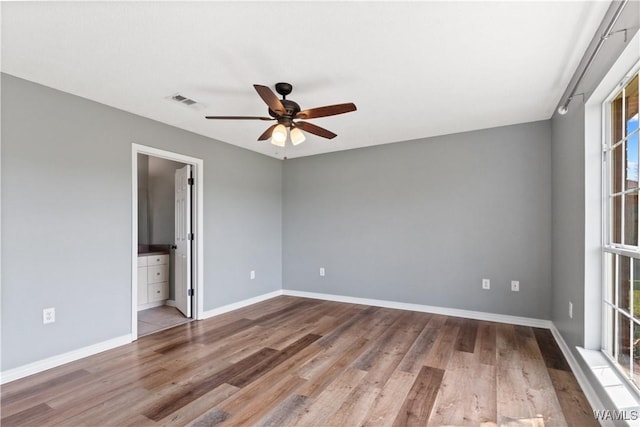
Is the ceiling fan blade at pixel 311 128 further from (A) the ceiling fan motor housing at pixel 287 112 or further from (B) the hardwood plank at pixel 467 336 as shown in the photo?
(B) the hardwood plank at pixel 467 336

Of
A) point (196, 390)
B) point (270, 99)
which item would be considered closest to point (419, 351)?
point (196, 390)

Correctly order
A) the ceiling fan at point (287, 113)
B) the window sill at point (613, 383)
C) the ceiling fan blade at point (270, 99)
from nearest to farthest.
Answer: the window sill at point (613, 383) → the ceiling fan blade at point (270, 99) → the ceiling fan at point (287, 113)

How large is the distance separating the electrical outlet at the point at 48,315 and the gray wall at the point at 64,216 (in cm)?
3

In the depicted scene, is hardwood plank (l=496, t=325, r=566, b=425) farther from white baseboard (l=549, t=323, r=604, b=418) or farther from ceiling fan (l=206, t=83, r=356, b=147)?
ceiling fan (l=206, t=83, r=356, b=147)

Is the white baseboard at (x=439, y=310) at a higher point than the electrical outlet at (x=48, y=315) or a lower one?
lower

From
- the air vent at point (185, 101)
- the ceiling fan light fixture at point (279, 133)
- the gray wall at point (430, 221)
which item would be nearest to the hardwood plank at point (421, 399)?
the gray wall at point (430, 221)

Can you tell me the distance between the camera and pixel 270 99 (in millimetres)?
2326

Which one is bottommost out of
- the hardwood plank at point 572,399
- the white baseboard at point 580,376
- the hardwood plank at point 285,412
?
the hardwood plank at point 285,412

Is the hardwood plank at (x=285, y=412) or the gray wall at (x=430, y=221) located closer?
the hardwood plank at (x=285, y=412)

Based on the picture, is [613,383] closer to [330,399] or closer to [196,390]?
[330,399]

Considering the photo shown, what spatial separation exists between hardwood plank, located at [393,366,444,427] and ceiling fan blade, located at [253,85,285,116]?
2346mm

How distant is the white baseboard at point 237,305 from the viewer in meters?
4.09

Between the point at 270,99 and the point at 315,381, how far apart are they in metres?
2.21

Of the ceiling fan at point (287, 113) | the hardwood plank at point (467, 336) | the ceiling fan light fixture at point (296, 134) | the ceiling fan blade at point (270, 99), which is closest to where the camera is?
the ceiling fan blade at point (270, 99)
